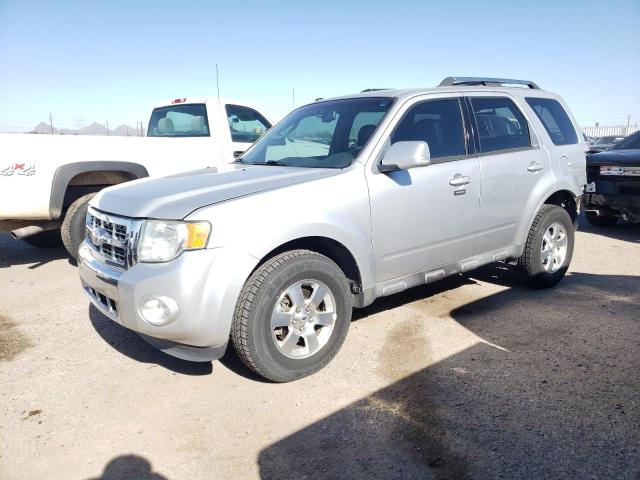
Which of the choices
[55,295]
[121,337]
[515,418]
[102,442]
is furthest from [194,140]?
[515,418]

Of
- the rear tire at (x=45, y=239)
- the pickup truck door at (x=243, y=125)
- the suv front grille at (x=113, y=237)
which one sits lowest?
the rear tire at (x=45, y=239)

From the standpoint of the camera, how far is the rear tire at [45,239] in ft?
22.2

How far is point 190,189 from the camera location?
314 cm

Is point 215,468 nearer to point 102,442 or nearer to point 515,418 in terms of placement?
point 102,442

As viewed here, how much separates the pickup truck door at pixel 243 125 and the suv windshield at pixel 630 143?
541 centimetres

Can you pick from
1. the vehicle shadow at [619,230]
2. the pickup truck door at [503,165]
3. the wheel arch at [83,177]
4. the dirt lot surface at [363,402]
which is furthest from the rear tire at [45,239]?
the vehicle shadow at [619,230]

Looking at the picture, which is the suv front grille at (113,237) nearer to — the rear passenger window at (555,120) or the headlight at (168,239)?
the headlight at (168,239)

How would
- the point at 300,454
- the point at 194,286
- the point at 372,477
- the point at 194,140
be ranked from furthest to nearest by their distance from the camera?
the point at 194,140 → the point at 194,286 → the point at 300,454 → the point at 372,477

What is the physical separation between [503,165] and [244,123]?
13.6ft

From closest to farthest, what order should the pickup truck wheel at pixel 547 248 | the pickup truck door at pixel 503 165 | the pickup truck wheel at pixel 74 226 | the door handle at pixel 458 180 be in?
the door handle at pixel 458 180, the pickup truck door at pixel 503 165, the pickup truck wheel at pixel 547 248, the pickup truck wheel at pixel 74 226

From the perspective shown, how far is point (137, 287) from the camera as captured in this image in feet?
9.10

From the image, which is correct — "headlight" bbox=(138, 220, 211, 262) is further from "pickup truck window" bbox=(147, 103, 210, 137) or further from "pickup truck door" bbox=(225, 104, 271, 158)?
"pickup truck window" bbox=(147, 103, 210, 137)

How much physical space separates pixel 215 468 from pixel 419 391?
1.29 metres

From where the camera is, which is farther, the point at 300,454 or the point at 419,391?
the point at 419,391
